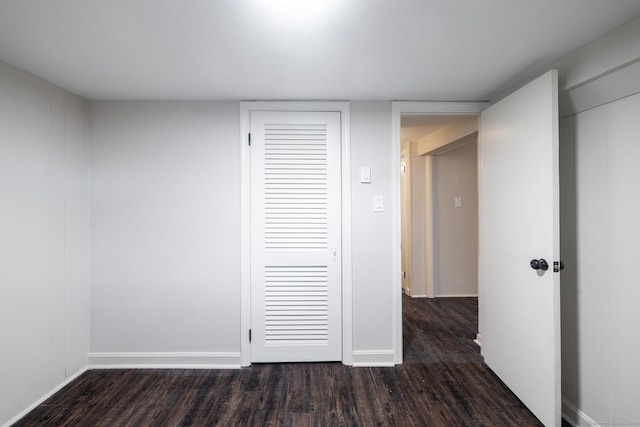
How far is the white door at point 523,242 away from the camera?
5.50 feet

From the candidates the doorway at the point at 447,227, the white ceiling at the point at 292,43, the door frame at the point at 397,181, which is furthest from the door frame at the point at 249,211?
the doorway at the point at 447,227

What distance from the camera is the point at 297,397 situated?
2.04m

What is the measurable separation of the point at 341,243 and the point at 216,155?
120cm

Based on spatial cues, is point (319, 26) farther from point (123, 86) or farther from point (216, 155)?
point (123, 86)

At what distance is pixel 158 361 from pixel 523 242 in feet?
8.98

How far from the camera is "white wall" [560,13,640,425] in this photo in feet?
4.83

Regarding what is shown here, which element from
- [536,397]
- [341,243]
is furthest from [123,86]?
[536,397]

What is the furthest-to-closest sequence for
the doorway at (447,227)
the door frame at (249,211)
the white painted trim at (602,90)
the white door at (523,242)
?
the doorway at (447,227) → the door frame at (249,211) → the white door at (523,242) → the white painted trim at (602,90)

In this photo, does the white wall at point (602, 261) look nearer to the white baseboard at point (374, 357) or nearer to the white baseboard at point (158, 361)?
the white baseboard at point (374, 357)

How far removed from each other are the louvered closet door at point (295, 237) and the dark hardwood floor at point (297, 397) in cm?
22

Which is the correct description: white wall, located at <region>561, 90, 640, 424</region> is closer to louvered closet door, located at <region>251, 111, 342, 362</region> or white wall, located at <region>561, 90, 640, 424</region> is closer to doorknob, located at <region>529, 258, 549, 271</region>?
doorknob, located at <region>529, 258, 549, 271</region>

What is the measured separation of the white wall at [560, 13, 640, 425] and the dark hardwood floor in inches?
16.7

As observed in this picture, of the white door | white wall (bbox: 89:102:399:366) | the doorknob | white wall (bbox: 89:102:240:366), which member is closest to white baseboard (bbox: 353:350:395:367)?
white wall (bbox: 89:102:399:366)

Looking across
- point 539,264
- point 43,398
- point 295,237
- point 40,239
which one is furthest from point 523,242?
point 43,398
